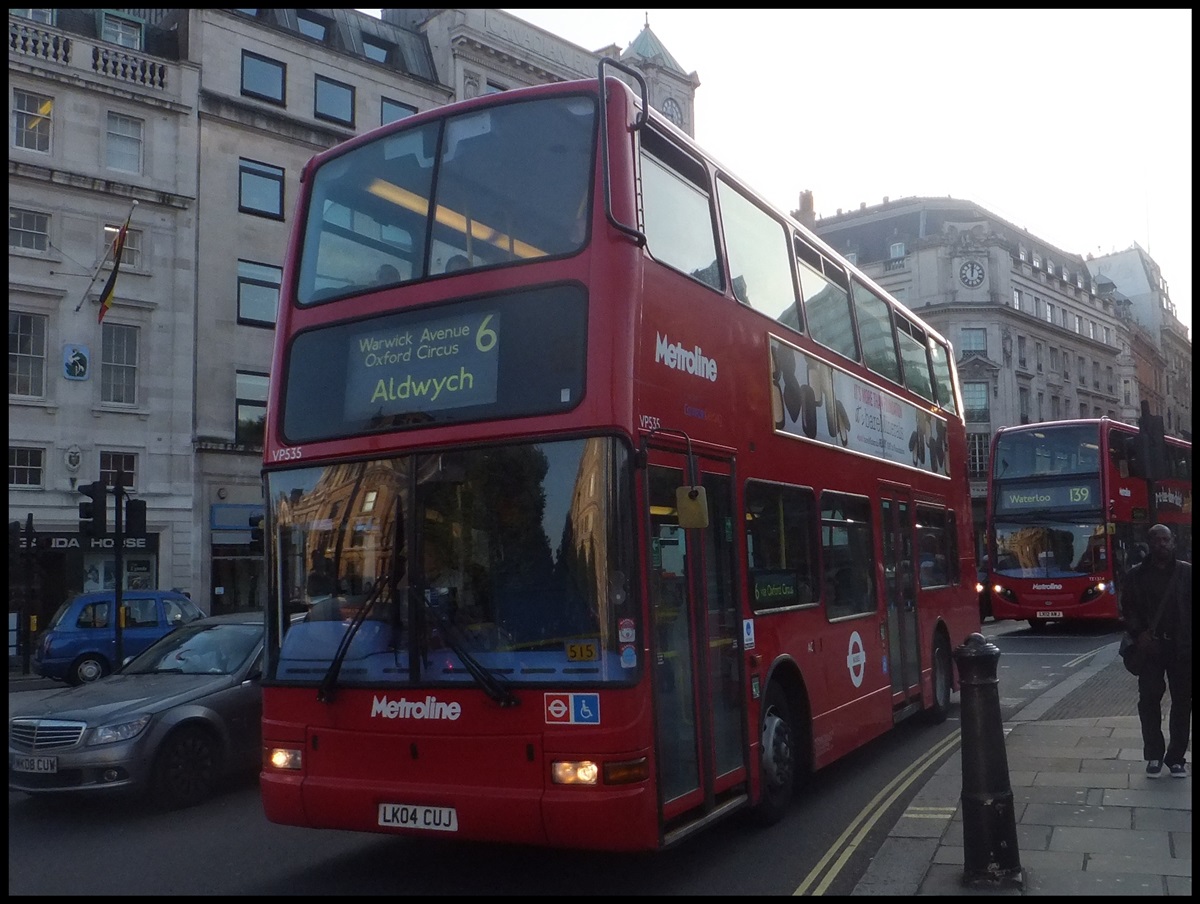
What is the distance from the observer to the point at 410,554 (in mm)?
6254

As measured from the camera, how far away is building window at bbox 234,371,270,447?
3122cm

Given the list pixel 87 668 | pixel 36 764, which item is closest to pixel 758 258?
pixel 36 764

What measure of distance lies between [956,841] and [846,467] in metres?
3.55

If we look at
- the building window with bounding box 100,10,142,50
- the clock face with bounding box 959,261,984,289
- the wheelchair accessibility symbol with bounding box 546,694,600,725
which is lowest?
the wheelchair accessibility symbol with bounding box 546,694,600,725

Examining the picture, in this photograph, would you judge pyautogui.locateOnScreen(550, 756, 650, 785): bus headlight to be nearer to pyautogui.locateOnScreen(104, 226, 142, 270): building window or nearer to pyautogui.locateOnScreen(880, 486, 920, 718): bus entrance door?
pyautogui.locateOnScreen(880, 486, 920, 718): bus entrance door

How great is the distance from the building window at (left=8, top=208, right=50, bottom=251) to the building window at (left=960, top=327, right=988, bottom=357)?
48.1 metres

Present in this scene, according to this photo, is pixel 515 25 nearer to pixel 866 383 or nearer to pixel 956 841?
pixel 866 383

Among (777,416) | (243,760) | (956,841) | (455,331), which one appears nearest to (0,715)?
(243,760)

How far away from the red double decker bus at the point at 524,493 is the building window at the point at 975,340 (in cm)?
5850

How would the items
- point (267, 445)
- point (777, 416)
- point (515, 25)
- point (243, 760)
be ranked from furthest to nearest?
point (515, 25)
point (243, 760)
point (777, 416)
point (267, 445)

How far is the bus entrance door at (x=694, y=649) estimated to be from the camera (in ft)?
20.5

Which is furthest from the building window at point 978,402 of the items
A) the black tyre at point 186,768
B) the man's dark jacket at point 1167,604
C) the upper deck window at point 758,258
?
the black tyre at point 186,768

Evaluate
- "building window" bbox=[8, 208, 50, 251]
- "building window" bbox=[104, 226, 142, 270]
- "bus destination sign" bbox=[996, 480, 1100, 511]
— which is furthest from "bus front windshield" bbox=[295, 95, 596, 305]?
"building window" bbox=[104, 226, 142, 270]

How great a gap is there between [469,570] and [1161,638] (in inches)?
215
